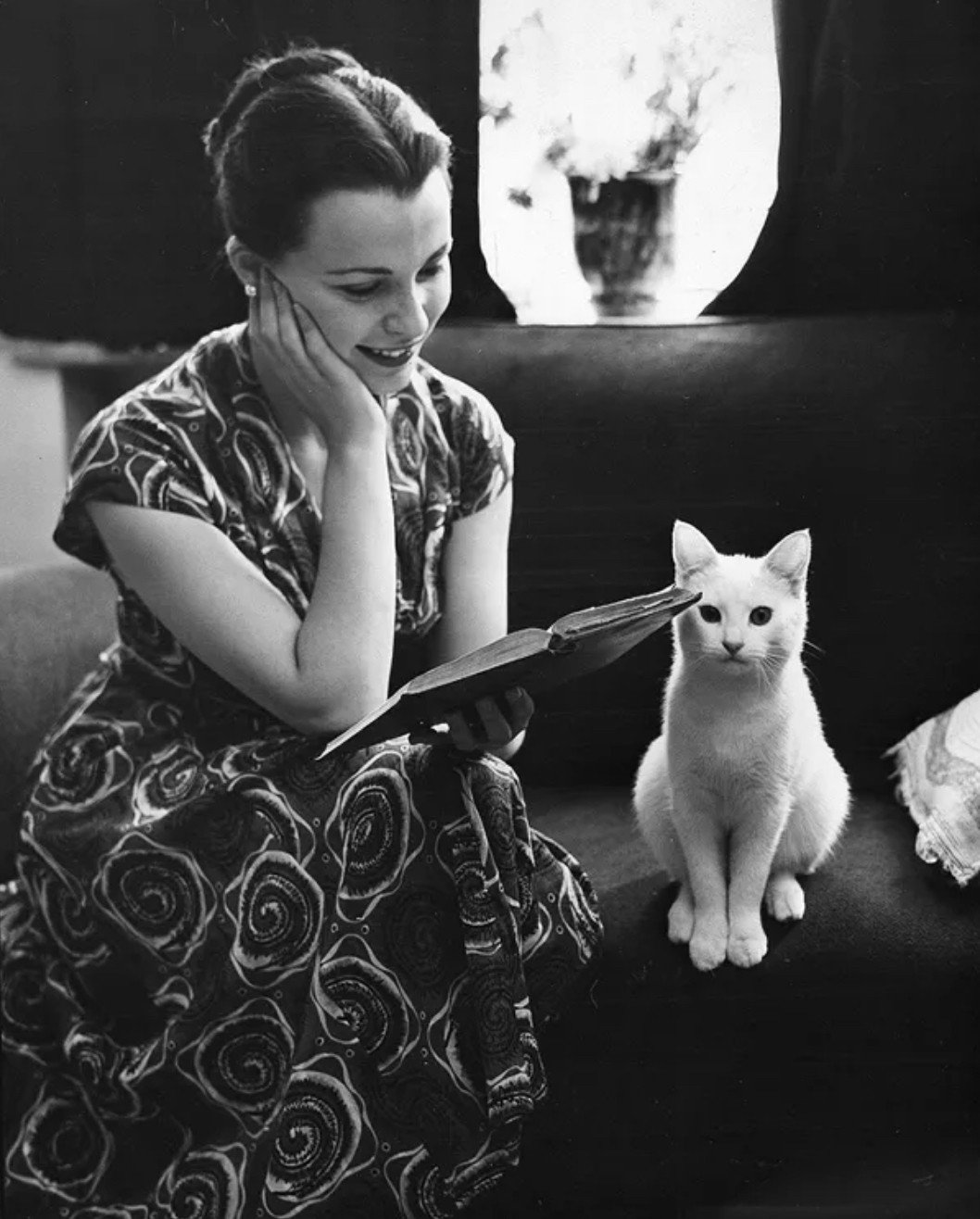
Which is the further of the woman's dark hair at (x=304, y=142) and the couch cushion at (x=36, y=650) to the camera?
the couch cushion at (x=36, y=650)

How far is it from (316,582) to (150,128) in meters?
0.45

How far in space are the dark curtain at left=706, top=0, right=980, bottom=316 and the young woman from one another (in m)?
0.34

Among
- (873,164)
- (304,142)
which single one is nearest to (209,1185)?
(304,142)

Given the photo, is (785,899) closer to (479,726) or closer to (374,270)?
(479,726)

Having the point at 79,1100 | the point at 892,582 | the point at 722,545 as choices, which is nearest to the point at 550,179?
the point at 722,545

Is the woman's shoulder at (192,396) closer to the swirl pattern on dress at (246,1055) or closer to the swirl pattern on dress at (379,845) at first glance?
the swirl pattern on dress at (379,845)

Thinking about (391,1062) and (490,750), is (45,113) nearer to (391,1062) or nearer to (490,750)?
(490,750)

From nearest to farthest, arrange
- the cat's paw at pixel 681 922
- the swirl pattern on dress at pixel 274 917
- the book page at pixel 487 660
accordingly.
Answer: the book page at pixel 487 660, the swirl pattern on dress at pixel 274 917, the cat's paw at pixel 681 922

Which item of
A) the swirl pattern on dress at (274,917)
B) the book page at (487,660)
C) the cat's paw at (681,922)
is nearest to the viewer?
the book page at (487,660)

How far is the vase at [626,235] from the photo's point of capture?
4.09ft

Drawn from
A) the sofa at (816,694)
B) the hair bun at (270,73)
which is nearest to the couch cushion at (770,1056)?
the sofa at (816,694)

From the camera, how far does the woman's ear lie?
1207 millimetres

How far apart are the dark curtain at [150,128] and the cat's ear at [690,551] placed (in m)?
0.29

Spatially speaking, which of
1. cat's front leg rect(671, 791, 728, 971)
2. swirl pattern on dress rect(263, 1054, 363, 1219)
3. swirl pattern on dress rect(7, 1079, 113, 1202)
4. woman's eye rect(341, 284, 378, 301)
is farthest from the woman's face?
swirl pattern on dress rect(7, 1079, 113, 1202)
